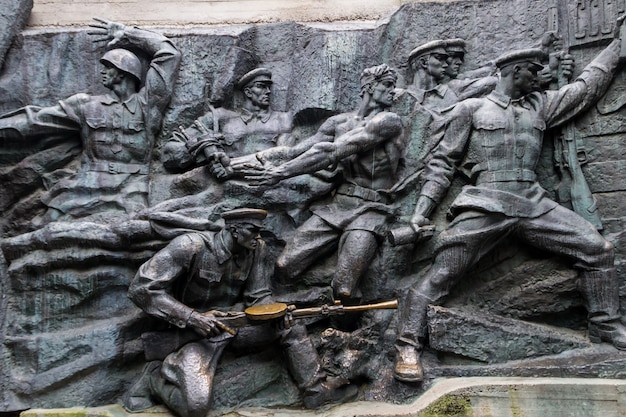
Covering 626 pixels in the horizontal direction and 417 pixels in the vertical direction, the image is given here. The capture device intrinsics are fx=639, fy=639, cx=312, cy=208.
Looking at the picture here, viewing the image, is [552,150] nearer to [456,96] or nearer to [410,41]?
[456,96]

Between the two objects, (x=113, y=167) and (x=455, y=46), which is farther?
(x=455, y=46)

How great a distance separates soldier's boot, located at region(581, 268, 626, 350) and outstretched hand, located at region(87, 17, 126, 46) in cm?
527

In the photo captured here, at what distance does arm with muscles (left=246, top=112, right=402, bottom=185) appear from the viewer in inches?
238

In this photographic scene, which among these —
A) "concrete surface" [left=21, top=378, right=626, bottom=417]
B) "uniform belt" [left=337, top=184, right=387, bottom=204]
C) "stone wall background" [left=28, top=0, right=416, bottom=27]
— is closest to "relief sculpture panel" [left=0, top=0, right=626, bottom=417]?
"uniform belt" [left=337, top=184, right=387, bottom=204]

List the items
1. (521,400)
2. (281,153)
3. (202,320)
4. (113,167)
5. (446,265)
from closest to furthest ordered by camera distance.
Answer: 1. (521,400)
2. (202,320)
3. (446,265)
4. (281,153)
5. (113,167)

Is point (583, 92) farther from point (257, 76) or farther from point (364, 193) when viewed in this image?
point (257, 76)

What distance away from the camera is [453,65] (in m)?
6.72

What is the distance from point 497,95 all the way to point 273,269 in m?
2.74

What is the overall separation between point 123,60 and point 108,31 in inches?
18.0

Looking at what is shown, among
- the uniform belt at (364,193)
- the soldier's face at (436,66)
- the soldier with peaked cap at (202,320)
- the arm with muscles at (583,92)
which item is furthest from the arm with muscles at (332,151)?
the arm with muscles at (583,92)

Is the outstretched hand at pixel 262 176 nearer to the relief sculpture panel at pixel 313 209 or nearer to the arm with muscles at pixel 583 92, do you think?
the relief sculpture panel at pixel 313 209

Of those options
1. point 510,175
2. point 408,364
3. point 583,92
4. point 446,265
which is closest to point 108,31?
point 446,265

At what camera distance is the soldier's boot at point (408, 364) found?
5.44 meters

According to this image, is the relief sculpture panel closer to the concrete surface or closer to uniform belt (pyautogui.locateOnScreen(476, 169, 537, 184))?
uniform belt (pyautogui.locateOnScreen(476, 169, 537, 184))
